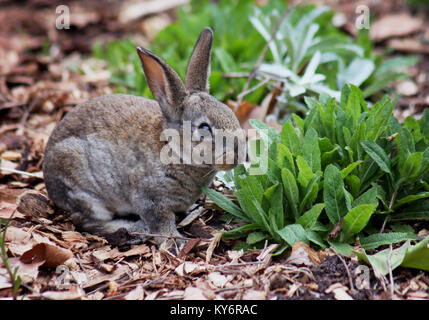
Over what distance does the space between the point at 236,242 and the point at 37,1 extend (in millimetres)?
7491

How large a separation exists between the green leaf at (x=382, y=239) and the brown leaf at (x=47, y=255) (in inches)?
91.1

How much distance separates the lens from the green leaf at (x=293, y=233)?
3738 mm

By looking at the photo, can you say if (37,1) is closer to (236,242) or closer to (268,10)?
(268,10)

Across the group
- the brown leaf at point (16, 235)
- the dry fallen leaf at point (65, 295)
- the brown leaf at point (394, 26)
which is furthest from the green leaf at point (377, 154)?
the brown leaf at point (394, 26)

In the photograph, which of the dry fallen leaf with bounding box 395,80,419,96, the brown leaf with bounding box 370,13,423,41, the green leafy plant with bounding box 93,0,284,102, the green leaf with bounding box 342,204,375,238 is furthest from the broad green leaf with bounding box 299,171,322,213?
the brown leaf with bounding box 370,13,423,41

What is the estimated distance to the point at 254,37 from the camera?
6902 mm

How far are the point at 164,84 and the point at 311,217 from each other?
1.62m

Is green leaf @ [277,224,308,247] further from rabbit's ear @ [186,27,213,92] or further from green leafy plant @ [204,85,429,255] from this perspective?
rabbit's ear @ [186,27,213,92]

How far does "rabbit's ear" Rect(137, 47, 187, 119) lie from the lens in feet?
13.3

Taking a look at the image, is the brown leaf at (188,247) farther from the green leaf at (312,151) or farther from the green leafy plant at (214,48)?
the green leafy plant at (214,48)

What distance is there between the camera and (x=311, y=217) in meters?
3.81

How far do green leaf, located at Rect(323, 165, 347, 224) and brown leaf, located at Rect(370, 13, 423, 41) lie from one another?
5016 mm

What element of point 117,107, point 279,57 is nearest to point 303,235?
point 117,107

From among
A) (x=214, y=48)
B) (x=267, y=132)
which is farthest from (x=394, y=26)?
(x=267, y=132)
